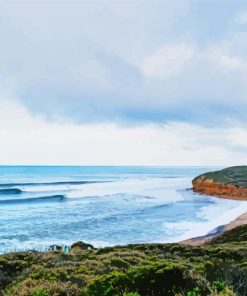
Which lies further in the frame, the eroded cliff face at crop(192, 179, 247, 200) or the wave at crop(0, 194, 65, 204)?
the eroded cliff face at crop(192, 179, 247, 200)

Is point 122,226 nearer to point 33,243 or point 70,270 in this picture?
point 33,243

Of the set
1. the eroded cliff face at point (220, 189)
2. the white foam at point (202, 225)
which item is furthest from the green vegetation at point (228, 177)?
the white foam at point (202, 225)

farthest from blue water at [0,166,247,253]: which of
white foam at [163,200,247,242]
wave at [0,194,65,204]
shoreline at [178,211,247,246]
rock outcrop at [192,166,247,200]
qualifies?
rock outcrop at [192,166,247,200]

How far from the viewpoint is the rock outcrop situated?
62875mm

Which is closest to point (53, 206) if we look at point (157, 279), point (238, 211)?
point (238, 211)

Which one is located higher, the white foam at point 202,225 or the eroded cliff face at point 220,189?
the eroded cliff face at point 220,189

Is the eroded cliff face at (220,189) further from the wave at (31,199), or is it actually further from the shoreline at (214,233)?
the wave at (31,199)

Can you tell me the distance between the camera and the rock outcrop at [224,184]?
62.9 m

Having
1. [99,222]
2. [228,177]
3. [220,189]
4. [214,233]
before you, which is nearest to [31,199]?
[99,222]

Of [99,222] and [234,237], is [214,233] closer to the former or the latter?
[234,237]

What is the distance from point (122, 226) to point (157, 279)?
24862 millimetres

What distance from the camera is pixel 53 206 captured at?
4425cm

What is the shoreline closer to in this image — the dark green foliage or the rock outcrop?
the dark green foliage

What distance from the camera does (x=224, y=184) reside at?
6681 centimetres
